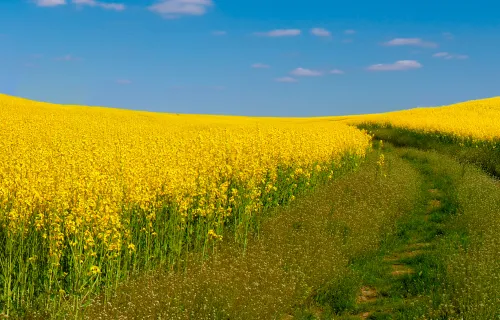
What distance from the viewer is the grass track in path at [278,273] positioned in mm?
8312

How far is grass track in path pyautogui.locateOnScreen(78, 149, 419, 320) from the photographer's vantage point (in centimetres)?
831

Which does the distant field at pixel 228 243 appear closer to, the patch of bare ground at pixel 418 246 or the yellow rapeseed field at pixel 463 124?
the patch of bare ground at pixel 418 246

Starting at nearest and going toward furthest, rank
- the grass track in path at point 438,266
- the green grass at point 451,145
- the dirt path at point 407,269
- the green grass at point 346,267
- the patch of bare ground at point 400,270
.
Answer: the green grass at point 346,267 < the grass track in path at point 438,266 < the dirt path at point 407,269 < the patch of bare ground at point 400,270 < the green grass at point 451,145

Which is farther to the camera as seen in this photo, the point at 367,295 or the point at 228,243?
the point at 228,243

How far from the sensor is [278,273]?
9742 mm

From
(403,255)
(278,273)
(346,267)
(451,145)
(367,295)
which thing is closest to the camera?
(278,273)

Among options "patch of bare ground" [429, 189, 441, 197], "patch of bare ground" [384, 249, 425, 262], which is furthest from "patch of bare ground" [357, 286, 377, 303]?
"patch of bare ground" [429, 189, 441, 197]

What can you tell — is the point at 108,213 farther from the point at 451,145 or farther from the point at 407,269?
the point at 451,145

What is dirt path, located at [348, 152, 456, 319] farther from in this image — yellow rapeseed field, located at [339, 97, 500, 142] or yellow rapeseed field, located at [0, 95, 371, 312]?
yellow rapeseed field, located at [339, 97, 500, 142]

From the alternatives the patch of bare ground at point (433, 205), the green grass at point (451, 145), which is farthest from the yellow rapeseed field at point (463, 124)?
the patch of bare ground at point (433, 205)

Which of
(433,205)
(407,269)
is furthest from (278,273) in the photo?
(433,205)

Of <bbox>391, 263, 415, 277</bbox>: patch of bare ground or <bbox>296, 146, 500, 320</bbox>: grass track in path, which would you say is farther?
<bbox>391, 263, 415, 277</bbox>: patch of bare ground

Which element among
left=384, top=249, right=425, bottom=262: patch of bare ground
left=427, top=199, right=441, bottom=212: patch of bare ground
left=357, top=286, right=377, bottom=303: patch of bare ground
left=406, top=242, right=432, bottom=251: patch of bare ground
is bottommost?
left=357, top=286, right=377, bottom=303: patch of bare ground

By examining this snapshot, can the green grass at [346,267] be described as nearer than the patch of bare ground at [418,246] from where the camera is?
Yes
